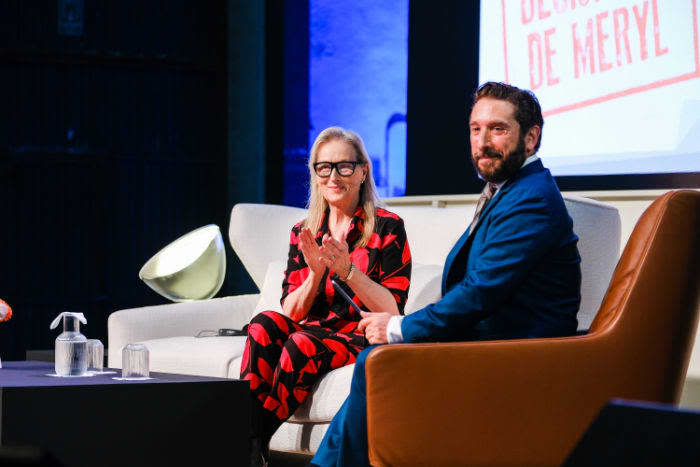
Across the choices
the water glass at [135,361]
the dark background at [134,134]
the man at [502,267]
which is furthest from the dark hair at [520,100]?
the dark background at [134,134]

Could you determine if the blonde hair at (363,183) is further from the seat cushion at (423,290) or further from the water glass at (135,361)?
the water glass at (135,361)

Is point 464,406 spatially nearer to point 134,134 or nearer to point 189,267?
point 189,267

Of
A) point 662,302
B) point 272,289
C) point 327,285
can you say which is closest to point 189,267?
point 272,289

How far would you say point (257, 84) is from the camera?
5.54 metres

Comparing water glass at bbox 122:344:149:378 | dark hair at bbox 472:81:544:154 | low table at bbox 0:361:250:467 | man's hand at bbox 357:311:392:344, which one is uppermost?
dark hair at bbox 472:81:544:154

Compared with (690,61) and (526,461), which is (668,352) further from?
(690,61)

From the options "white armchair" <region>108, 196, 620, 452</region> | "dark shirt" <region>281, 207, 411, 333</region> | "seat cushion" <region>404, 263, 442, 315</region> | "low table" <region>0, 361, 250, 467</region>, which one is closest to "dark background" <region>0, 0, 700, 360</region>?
"white armchair" <region>108, 196, 620, 452</region>

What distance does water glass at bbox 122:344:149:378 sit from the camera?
2184 mm

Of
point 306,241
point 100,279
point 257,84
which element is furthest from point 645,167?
point 100,279

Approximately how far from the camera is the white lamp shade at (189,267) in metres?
3.55

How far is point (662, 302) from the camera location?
1.91 meters

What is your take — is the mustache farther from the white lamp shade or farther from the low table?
the white lamp shade

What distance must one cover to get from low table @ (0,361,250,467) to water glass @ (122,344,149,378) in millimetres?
47

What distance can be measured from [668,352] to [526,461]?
14.9 inches
